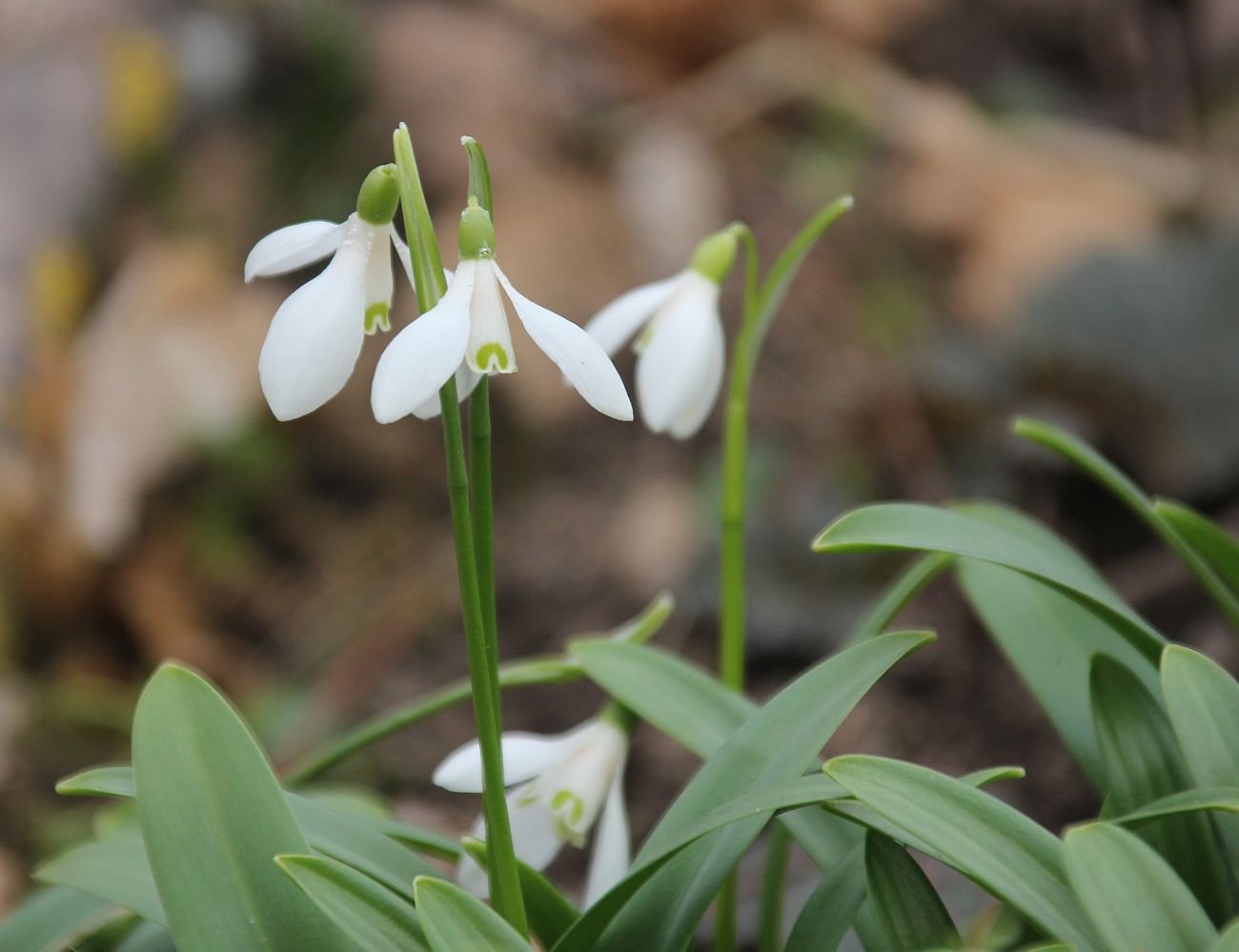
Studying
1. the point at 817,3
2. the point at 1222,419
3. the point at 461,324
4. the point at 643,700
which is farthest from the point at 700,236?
the point at 461,324

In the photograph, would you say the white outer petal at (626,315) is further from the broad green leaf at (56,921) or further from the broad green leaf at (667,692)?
the broad green leaf at (56,921)

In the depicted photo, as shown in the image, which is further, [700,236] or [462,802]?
[700,236]

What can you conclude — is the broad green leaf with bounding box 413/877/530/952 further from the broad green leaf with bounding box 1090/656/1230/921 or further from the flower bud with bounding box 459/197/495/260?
the broad green leaf with bounding box 1090/656/1230/921

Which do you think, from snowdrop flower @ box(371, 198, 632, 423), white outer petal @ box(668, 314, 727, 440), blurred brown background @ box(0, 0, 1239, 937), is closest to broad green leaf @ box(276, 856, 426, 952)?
snowdrop flower @ box(371, 198, 632, 423)

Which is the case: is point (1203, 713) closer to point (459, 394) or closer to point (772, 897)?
point (772, 897)

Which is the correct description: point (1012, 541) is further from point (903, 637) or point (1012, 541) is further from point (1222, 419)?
point (1222, 419)

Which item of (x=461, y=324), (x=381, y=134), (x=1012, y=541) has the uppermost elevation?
(x=381, y=134)
